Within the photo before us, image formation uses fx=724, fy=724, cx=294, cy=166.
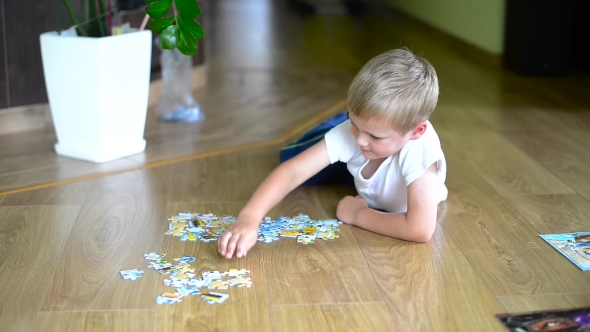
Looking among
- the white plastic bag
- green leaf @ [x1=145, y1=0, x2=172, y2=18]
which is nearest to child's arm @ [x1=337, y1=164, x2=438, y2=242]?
green leaf @ [x1=145, y1=0, x2=172, y2=18]

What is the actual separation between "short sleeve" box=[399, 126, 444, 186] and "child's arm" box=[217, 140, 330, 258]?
209 mm

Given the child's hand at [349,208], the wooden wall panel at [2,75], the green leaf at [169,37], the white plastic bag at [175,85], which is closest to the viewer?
the child's hand at [349,208]

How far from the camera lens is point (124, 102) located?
8.38ft

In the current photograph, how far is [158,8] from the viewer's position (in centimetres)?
213

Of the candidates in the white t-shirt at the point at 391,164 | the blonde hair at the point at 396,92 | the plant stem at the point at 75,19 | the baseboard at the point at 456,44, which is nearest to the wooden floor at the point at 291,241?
the white t-shirt at the point at 391,164

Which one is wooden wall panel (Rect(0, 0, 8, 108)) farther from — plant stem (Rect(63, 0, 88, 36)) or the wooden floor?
plant stem (Rect(63, 0, 88, 36))

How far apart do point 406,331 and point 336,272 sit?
0.30m

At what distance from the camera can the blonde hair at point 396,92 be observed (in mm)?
1695

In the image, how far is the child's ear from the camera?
5.87ft

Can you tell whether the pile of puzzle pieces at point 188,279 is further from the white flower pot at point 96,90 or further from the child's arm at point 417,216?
the white flower pot at point 96,90

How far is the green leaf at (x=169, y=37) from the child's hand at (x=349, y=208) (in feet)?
2.21

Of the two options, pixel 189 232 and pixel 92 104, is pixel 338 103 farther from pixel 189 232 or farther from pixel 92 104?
pixel 189 232

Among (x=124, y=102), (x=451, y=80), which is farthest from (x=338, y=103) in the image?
(x=124, y=102)

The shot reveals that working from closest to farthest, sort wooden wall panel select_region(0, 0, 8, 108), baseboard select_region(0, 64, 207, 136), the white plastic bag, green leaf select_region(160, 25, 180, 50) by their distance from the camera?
green leaf select_region(160, 25, 180, 50), wooden wall panel select_region(0, 0, 8, 108), baseboard select_region(0, 64, 207, 136), the white plastic bag
